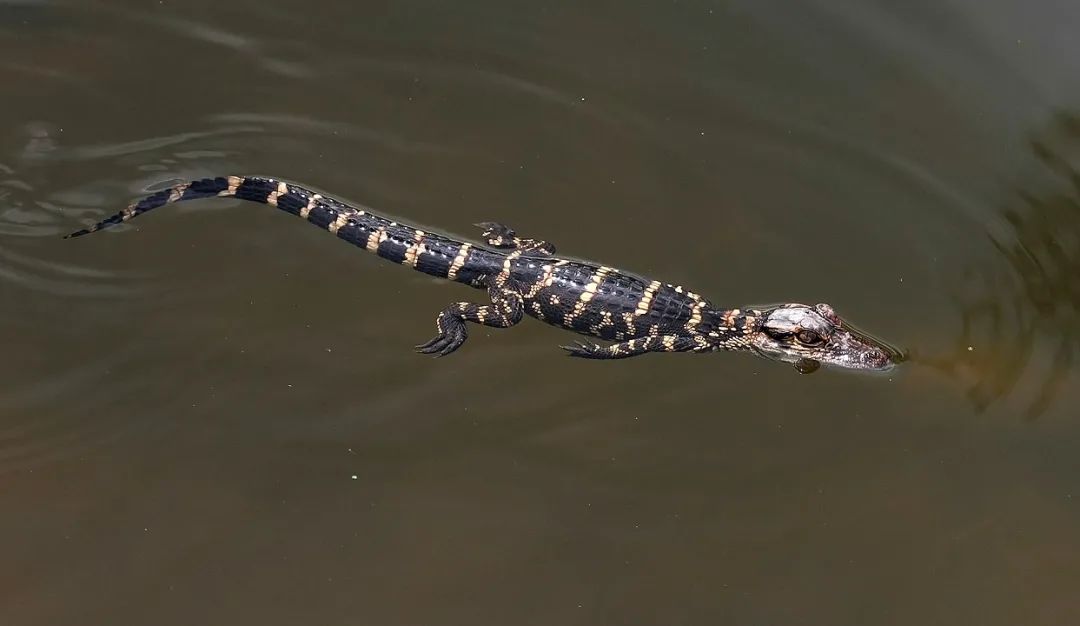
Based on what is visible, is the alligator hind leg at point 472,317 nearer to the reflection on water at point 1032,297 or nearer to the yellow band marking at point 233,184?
the yellow band marking at point 233,184

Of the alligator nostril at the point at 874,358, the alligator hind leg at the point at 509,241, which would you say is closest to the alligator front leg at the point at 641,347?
the alligator hind leg at the point at 509,241

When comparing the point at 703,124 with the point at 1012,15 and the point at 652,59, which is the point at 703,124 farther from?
the point at 1012,15

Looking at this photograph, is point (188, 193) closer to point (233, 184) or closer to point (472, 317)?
point (233, 184)

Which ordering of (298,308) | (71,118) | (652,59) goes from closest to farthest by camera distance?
(298,308) < (71,118) < (652,59)

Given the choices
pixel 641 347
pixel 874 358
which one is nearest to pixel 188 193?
pixel 641 347

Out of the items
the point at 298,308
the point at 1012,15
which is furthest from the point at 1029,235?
the point at 298,308

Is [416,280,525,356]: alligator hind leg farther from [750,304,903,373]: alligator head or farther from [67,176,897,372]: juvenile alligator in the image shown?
[750,304,903,373]: alligator head

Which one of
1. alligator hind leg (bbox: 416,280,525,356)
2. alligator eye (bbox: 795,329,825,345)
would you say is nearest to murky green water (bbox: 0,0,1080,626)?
alligator hind leg (bbox: 416,280,525,356)
